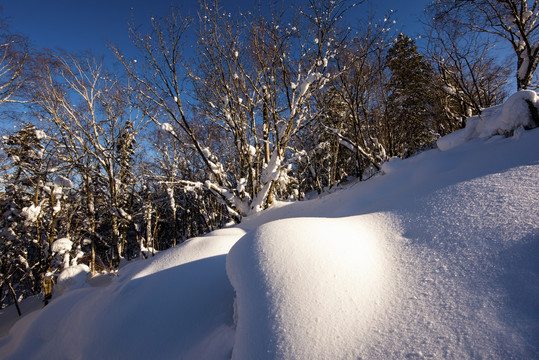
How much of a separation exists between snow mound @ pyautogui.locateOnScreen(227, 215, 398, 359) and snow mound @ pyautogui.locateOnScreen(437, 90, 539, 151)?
2.32 metres

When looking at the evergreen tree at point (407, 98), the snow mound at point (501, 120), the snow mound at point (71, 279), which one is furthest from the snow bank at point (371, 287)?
the evergreen tree at point (407, 98)

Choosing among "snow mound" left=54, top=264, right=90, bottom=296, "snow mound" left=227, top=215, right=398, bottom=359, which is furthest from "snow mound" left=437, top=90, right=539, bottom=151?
"snow mound" left=54, top=264, right=90, bottom=296

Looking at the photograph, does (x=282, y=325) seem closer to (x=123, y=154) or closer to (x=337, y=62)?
(x=337, y=62)

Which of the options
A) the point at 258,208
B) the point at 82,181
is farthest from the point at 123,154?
the point at 258,208

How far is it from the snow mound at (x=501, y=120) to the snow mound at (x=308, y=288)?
2.32m

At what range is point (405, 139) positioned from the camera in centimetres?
1559

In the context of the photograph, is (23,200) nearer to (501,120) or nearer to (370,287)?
(370,287)

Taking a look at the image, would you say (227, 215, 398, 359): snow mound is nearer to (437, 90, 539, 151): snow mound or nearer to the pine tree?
(437, 90, 539, 151): snow mound

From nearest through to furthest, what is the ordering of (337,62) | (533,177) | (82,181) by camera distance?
(533,177) → (337,62) → (82,181)

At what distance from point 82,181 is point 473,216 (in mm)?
13015

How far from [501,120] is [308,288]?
3.34 meters

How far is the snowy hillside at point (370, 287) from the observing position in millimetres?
1035

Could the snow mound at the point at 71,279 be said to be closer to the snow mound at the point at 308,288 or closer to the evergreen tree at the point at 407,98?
the snow mound at the point at 308,288

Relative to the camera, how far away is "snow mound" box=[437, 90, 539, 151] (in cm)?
250
